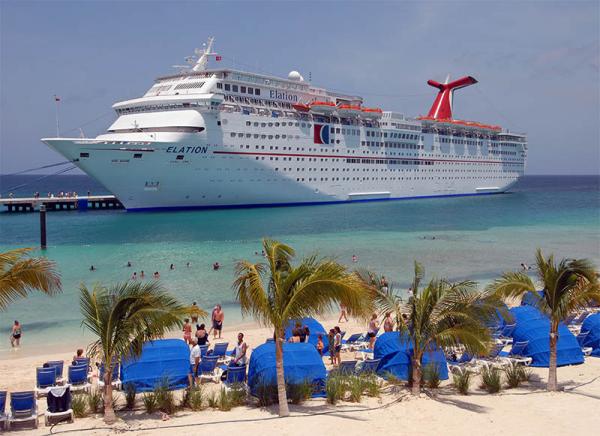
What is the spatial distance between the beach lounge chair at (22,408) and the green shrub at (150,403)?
4.39 ft

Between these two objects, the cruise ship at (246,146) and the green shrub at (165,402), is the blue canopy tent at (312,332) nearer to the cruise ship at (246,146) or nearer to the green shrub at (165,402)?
the green shrub at (165,402)

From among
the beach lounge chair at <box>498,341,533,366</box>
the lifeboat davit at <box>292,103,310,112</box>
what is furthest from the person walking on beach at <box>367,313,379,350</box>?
the lifeboat davit at <box>292,103,310,112</box>

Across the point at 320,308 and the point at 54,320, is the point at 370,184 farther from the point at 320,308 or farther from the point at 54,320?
the point at 320,308

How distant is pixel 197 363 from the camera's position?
8.88 meters

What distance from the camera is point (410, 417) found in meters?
7.10

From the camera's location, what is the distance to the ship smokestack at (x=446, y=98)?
67.4m

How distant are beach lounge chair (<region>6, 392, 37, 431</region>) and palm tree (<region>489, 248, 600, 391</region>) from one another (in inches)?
252

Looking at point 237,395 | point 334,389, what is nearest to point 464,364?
point 334,389

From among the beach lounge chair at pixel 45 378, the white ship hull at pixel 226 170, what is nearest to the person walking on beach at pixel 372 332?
the beach lounge chair at pixel 45 378

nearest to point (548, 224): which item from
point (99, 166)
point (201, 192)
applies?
point (201, 192)

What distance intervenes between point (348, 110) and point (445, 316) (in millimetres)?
42766

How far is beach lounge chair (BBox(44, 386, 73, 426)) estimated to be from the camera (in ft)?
22.9

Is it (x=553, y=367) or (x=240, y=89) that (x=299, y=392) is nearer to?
(x=553, y=367)

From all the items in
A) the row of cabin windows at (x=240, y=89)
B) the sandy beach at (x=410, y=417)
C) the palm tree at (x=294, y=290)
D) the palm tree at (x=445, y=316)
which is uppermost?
the row of cabin windows at (x=240, y=89)
